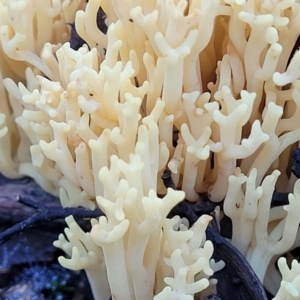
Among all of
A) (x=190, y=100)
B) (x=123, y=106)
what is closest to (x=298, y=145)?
(x=190, y=100)

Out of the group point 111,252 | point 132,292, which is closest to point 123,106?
point 111,252

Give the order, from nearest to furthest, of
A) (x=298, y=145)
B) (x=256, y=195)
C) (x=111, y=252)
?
(x=111, y=252)
(x=256, y=195)
(x=298, y=145)

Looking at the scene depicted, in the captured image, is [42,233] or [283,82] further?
[42,233]

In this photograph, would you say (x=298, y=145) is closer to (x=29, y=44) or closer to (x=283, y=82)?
(x=283, y=82)

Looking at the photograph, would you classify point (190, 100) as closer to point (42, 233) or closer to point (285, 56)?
point (285, 56)

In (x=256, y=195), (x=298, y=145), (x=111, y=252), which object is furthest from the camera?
(x=298, y=145)

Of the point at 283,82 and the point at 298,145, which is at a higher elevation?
the point at 283,82

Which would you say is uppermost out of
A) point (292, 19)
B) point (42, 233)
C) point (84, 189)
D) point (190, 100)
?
point (292, 19)
